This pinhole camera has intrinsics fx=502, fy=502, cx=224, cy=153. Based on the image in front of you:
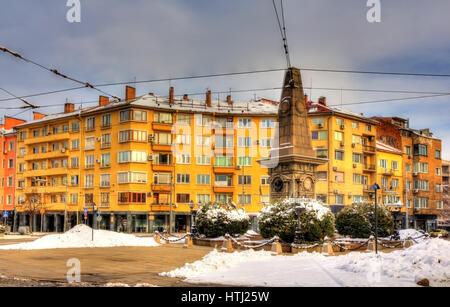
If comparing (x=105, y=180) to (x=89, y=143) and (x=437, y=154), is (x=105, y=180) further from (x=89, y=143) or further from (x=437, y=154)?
(x=437, y=154)

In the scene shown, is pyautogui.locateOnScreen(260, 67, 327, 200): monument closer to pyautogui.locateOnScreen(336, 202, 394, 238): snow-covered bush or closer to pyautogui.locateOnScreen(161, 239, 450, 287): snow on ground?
pyautogui.locateOnScreen(336, 202, 394, 238): snow-covered bush

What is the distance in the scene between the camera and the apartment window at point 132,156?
65812 mm

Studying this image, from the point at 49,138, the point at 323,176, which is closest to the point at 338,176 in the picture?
the point at 323,176

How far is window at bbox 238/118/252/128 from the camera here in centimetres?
7119

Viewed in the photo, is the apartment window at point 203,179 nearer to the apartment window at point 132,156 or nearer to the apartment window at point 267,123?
the apartment window at point 132,156

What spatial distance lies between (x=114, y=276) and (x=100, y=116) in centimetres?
5621

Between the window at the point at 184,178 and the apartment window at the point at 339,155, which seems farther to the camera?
the apartment window at the point at 339,155

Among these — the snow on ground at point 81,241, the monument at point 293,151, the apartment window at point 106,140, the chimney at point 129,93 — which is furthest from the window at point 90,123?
the monument at point 293,151

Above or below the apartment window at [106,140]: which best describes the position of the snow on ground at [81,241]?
below

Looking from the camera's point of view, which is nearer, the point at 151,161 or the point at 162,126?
the point at 151,161

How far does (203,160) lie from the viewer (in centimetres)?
6950

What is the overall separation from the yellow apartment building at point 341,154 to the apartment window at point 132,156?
76.8 ft

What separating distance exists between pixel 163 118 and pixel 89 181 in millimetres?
13892

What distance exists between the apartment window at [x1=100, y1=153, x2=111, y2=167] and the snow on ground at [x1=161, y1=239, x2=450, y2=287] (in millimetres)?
51980
